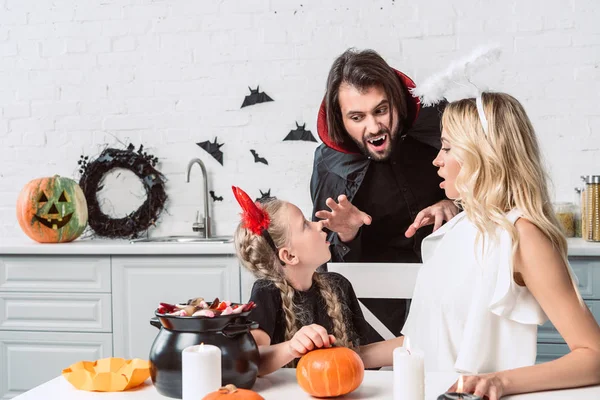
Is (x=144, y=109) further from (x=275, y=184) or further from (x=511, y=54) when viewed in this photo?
(x=511, y=54)

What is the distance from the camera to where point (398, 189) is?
9.28 ft

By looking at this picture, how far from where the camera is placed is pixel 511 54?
10.3ft

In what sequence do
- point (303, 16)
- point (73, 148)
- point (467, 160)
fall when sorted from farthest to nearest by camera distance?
point (73, 148) < point (303, 16) < point (467, 160)

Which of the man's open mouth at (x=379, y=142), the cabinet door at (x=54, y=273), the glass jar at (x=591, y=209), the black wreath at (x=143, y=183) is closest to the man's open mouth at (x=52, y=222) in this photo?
the cabinet door at (x=54, y=273)

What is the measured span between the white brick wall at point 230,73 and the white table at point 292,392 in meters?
2.07

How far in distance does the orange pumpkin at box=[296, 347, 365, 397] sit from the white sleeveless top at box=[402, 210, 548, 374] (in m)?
0.45

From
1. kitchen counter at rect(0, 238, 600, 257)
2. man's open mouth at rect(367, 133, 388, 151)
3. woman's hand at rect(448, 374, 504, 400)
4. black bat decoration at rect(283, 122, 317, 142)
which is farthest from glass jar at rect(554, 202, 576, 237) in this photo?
woman's hand at rect(448, 374, 504, 400)

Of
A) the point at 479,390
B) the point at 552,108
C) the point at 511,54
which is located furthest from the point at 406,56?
the point at 479,390

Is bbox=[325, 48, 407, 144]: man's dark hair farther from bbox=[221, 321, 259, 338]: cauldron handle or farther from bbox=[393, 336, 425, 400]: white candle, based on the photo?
bbox=[393, 336, 425, 400]: white candle

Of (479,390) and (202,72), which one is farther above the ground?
(202,72)

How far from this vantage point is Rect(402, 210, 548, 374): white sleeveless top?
1.52m

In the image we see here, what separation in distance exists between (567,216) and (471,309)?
61.6 inches

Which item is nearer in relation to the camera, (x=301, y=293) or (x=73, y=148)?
(x=301, y=293)

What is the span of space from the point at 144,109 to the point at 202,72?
1.18ft
